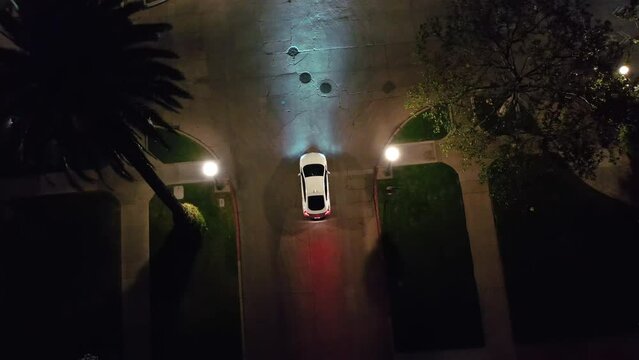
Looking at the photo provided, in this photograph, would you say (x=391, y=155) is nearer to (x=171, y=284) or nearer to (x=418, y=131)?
(x=418, y=131)

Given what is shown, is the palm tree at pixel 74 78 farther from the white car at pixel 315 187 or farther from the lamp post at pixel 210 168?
the white car at pixel 315 187

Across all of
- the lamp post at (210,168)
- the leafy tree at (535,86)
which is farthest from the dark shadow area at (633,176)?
the lamp post at (210,168)

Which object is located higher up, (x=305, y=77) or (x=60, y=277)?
(x=305, y=77)

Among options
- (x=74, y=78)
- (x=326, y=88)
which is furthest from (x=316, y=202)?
(x=74, y=78)

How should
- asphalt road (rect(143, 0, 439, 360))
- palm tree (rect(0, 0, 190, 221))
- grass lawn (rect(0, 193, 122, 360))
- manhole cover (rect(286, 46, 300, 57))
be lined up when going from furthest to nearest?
manhole cover (rect(286, 46, 300, 57))
grass lawn (rect(0, 193, 122, 360))
asphalt road (rect(143, 0, 439, 360))
palm tree (rect(0, 0, 190, 221))

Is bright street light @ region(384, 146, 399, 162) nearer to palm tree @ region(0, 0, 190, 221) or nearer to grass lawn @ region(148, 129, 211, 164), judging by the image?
grass lawn @ region(148, 129, 211, 164)

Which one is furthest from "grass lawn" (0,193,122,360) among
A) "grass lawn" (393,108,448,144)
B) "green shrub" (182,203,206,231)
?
"grass lawn" (393,108,448,144)

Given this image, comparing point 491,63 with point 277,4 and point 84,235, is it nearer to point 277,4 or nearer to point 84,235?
point 277,4
